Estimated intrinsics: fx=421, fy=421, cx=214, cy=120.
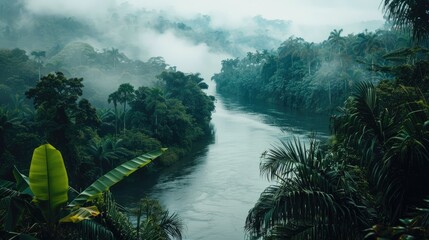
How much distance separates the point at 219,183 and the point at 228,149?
12.9m

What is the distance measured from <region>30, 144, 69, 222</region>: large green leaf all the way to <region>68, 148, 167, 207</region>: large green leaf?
0.51m

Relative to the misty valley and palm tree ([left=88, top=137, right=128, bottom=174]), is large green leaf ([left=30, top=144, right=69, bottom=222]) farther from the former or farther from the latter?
palm tree ([left=88, top=137, right=128, bottom=174])

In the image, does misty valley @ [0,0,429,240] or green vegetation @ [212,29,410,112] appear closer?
misty valley @ [0,0,429,240]

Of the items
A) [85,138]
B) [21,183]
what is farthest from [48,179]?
[85,138]

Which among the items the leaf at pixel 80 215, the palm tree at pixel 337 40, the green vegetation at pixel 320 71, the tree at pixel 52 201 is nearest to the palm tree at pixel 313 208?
the leaf at pixel 80 215

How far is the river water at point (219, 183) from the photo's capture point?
24.0 meters

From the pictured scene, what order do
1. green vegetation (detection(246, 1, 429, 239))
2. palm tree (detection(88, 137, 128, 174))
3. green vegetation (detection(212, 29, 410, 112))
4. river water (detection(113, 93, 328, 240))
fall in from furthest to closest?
1. green vegetation (detection(212, 29, 410, 112))
2. palm tree (detection(88, 137, 128, 174))
3. river water (detection(113, 93, 328, 240))
4. green vegetation (detection(246, 1, 429, 239))

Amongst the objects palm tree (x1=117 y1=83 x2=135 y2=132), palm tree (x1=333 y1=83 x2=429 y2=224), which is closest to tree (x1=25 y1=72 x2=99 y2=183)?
palm tree (x1=117 y1=83 x2=135 y2=132)

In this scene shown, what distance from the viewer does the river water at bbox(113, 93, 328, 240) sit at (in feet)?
78.6

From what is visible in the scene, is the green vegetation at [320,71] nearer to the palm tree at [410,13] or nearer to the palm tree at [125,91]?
the palm tree at [125,91]

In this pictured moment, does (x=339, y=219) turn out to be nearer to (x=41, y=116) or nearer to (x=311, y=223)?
(x=311, y=223)

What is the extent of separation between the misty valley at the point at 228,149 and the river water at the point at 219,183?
13 cm

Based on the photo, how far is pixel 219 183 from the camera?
31.5 metres

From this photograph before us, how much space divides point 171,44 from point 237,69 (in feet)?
257
